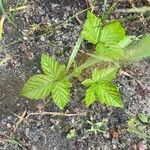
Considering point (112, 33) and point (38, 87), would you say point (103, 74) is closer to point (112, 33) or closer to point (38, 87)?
point (112, 33)

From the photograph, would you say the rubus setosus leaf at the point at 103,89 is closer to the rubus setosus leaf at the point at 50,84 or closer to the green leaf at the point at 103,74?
the green leaf at the point at 103,74

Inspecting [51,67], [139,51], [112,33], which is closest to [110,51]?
[112,33]

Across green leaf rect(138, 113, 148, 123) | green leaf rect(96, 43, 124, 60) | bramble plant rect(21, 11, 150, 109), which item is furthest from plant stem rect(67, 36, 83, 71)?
green leaf rect(138, 113, 148, 123)

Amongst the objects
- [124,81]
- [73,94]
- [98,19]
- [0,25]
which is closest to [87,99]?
[73,94]

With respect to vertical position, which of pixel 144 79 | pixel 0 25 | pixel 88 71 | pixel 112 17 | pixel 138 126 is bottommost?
pixel 138 126

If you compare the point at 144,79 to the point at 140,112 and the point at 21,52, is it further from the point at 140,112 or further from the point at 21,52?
the point at 21,52
